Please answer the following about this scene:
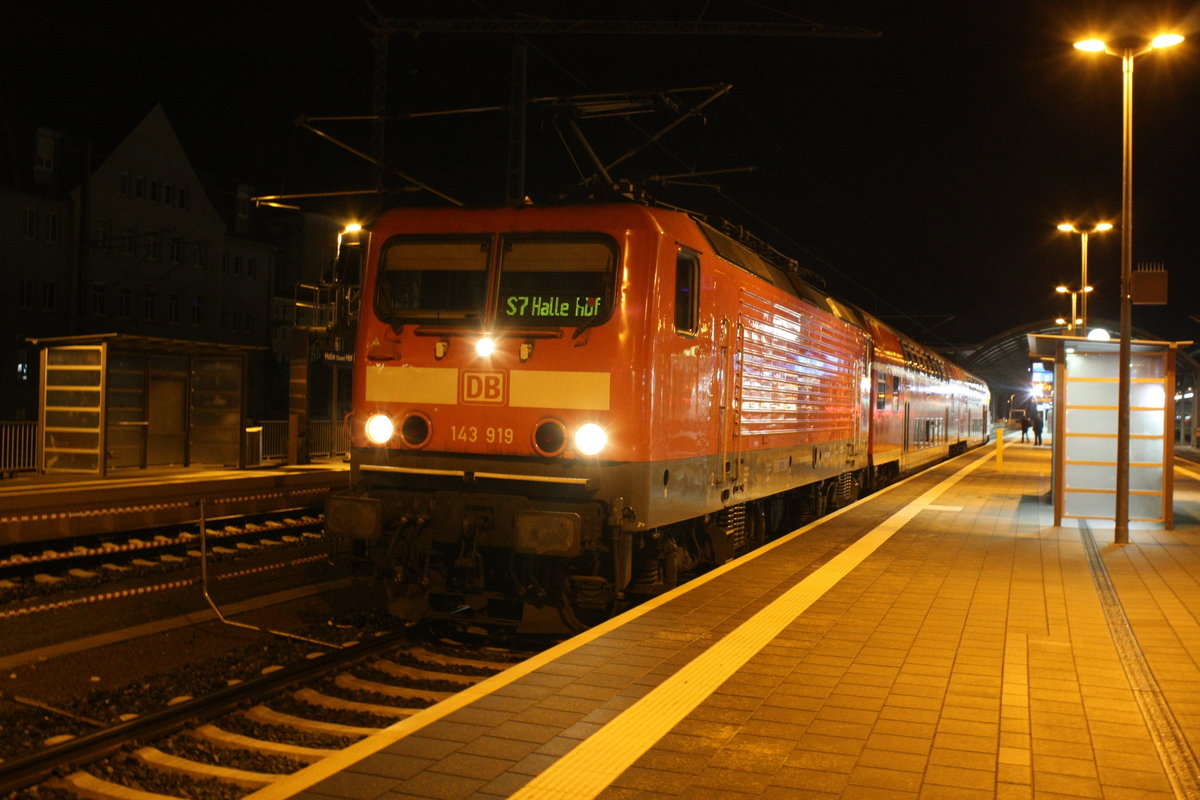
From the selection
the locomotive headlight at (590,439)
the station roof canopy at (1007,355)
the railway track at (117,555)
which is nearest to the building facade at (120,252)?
the railway track at (117,555)

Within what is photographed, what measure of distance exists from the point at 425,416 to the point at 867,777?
493cm

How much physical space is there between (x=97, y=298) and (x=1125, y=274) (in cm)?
→ 3687

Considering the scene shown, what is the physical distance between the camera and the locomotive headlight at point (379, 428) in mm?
8727

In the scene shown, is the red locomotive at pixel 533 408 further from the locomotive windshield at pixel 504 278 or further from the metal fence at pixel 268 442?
the metal fence at pixel 268 442

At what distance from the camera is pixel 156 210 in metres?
43.8

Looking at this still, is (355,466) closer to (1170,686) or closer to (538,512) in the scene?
(538,512)

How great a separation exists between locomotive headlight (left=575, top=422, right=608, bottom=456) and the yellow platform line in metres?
1.67

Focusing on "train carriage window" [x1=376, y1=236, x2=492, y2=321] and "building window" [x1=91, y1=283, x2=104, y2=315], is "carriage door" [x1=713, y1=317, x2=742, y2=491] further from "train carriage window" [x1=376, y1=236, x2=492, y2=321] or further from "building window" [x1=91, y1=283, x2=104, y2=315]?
"building window" [x1=91, y1=283, x2=104, y2=315]

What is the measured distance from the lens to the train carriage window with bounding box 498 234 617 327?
831cm

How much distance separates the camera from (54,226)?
3925 cm

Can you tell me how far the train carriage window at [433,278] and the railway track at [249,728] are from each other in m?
2.62

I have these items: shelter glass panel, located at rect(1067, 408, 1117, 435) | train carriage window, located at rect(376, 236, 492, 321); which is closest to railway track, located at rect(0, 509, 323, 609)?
train carriage window, located at rect(376, 236, 492, 321)

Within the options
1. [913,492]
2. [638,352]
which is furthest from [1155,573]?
[913,492]

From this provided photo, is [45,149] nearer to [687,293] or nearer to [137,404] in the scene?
[137,404]
